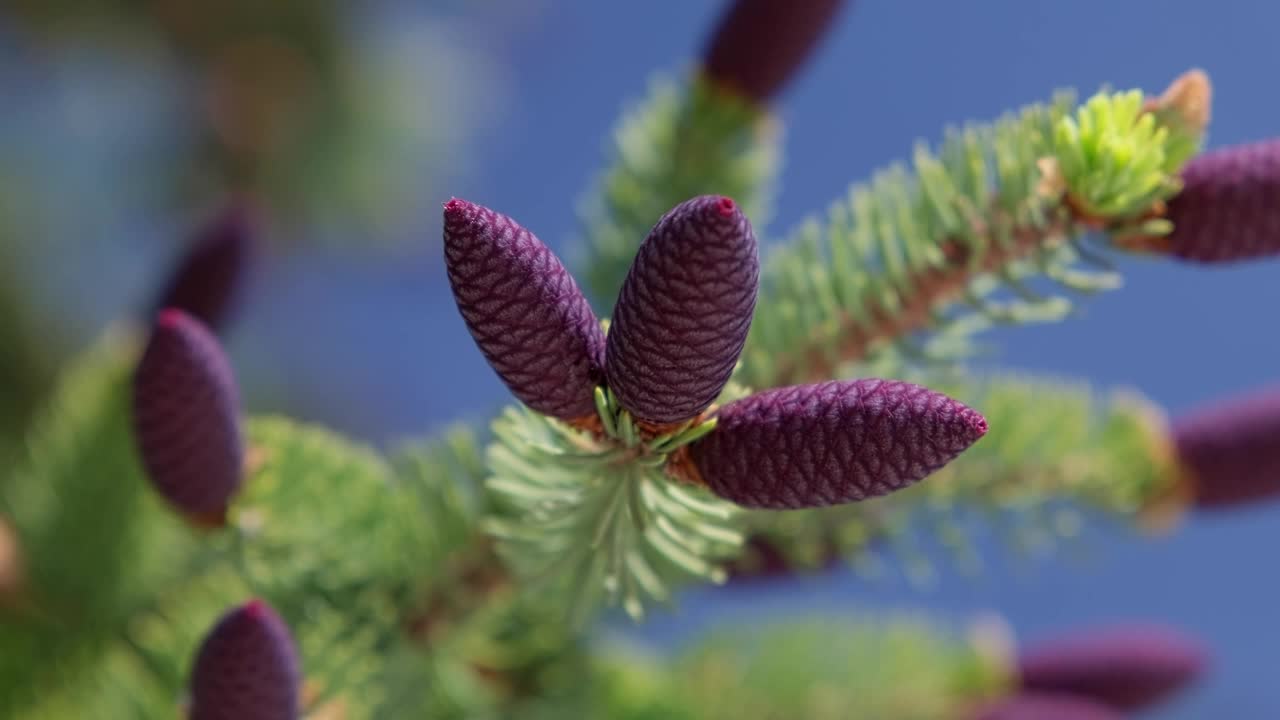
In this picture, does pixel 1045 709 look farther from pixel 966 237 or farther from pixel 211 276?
pixel 211 276

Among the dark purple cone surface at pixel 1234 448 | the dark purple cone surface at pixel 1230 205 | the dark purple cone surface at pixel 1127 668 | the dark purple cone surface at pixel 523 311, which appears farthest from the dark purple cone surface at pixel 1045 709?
the dark purple cone surface at pixel 523 311

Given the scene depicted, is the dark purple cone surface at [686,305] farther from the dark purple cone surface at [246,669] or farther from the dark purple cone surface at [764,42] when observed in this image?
the dark purple cone surface at [764,42]

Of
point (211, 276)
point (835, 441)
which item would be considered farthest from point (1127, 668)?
point (211, 276)

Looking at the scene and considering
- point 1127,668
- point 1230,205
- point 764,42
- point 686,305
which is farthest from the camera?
point 1127,668

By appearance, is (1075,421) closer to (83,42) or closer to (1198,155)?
(1198,155)

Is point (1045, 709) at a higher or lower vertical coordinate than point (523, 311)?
higher
